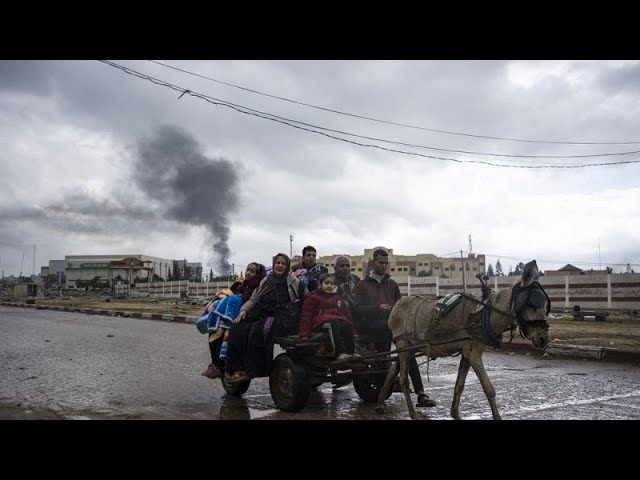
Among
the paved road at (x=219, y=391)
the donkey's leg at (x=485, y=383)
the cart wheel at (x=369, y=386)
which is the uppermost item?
the donkey's leg at (x=485, y=383)

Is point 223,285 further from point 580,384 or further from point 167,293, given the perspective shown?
point 580,384

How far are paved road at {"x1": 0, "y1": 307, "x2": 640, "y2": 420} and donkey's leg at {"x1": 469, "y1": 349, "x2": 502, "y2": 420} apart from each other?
3.12ft

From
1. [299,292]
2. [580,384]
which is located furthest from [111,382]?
[580,384]

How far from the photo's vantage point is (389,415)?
610cm

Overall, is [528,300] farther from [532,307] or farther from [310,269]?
[310,269]

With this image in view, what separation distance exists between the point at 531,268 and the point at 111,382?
260 inches

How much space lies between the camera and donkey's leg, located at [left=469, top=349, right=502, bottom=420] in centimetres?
484

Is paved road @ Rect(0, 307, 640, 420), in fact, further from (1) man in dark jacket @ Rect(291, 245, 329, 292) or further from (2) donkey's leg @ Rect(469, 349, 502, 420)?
(1) man in dark jacket @ Rect(291, 245, 329, 292)

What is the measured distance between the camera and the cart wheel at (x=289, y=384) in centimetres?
605

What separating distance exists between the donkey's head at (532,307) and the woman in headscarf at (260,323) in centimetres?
304

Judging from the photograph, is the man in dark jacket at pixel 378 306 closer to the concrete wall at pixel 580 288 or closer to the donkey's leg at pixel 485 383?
the donkey's leg at pixel 485 383

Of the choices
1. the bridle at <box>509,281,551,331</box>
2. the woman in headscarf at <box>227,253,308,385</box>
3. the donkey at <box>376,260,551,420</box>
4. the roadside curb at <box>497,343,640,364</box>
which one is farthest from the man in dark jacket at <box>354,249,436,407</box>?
the roadside curb at <box>497,343,640,364</box>

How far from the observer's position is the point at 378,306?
6.66m

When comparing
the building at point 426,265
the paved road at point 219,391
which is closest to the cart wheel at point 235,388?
the paved road at point 219,391
